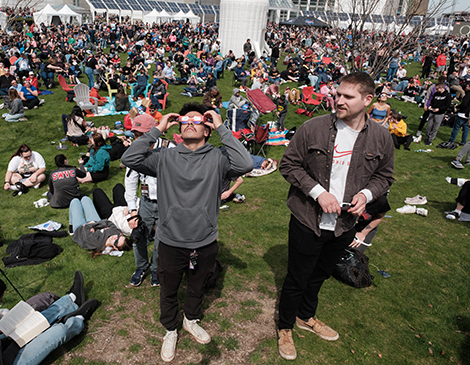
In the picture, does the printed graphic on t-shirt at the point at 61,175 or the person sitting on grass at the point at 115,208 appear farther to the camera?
the printed graphic on t-shirt at the point at 61,175

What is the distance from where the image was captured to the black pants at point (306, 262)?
273 centimetres

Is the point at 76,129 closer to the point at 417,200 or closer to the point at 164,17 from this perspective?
the point at 417,200

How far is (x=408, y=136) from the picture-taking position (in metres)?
11.8

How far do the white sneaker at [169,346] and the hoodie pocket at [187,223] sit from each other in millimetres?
1072

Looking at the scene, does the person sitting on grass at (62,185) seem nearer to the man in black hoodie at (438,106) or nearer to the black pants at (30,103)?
the black pants at (30,103)

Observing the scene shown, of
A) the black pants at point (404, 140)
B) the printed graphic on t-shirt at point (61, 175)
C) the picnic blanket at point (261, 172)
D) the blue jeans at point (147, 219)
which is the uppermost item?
the blue jeans at point (147, 219)

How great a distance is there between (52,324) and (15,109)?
1156 centimetres

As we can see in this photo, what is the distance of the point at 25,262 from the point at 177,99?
41.0ft

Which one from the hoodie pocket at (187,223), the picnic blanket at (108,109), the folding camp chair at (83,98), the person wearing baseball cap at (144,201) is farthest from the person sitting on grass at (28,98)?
the hoodie pocket at (187,223)

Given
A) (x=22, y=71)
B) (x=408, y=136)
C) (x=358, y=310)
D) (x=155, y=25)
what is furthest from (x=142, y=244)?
(x=155, y=25)

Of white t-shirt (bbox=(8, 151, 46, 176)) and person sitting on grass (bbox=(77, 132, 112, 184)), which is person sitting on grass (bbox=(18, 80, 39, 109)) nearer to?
white t-shirt (bbox=(8, 151, 46, 176))

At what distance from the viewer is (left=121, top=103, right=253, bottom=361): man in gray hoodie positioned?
8.64 feet

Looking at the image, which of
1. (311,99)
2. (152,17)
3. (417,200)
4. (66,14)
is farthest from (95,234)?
(152,17)

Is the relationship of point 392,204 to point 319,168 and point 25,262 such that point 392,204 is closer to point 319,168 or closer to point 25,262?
point 319,168
